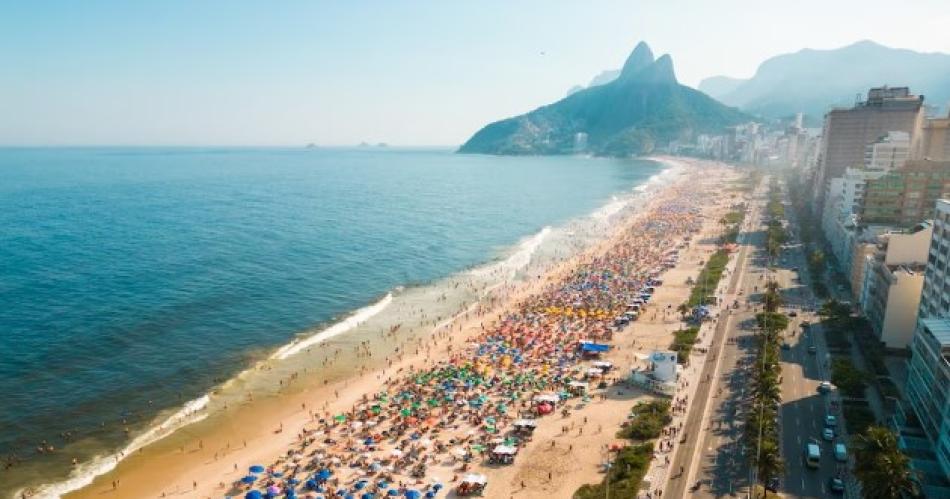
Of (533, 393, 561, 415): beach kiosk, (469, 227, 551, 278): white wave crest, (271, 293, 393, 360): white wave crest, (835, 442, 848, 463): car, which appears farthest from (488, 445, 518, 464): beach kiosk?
(469, 227, 551, 278): white wave crest

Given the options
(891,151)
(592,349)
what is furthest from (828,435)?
(891,151)

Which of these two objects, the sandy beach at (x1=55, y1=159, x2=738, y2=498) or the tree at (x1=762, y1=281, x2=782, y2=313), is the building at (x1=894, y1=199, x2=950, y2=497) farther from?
the sandy beach at (x1=55, y1=159, x2=738, y2=498)

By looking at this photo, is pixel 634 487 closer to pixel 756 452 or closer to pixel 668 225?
pixel 756 452

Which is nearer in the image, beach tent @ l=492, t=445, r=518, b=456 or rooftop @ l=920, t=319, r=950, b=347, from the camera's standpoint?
rooftop @ l=920, t=319, r=950, b=347

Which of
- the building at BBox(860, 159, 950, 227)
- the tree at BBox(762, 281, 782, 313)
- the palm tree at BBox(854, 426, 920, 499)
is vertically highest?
the building at BBox(860, 159, 950, 227)

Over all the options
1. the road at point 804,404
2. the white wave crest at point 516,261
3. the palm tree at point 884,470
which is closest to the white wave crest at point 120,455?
the road at point 804,404

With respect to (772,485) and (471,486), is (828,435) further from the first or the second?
(471,486)
